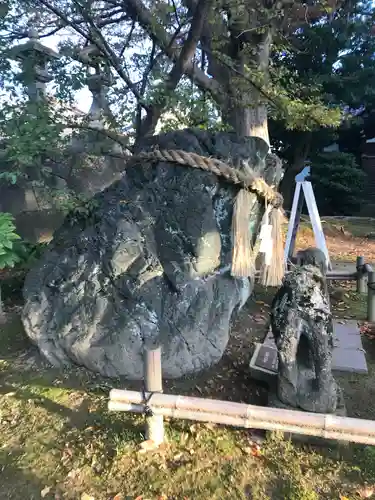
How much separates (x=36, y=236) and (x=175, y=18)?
17.5 ft

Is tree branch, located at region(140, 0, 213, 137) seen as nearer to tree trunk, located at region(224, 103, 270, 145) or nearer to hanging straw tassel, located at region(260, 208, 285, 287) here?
tree trunk, located at region(224, 103, 270, 145)

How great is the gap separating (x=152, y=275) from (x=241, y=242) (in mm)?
1196

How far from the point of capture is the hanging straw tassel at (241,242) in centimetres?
326

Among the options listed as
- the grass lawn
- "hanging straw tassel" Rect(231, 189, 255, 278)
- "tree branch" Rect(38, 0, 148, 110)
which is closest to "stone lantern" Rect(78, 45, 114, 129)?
"tree branch" Rect(38, 0, 148, 110)

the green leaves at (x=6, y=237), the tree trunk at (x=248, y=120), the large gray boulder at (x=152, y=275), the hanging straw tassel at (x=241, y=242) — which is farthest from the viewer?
the tree trunk at (x=248, y=120)

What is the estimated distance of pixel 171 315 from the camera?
389cm

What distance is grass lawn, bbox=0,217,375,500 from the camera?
2.50m

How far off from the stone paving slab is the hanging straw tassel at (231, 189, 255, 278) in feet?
3.29

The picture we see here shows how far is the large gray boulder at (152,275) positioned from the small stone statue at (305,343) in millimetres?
1023

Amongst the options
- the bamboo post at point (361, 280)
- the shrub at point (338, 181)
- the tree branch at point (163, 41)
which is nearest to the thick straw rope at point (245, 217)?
the tree branch at point (163, 41)

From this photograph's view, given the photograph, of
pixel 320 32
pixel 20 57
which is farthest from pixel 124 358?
pixel 320 32

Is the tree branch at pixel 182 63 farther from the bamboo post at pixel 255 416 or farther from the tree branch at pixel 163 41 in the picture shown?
the bamboo post at pixel 255 416

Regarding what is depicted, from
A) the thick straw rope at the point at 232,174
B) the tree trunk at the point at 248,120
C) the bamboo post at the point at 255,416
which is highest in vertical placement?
the tree trunk at the point at 248,120

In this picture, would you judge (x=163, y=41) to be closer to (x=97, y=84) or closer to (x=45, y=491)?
(x=97, y=84)
